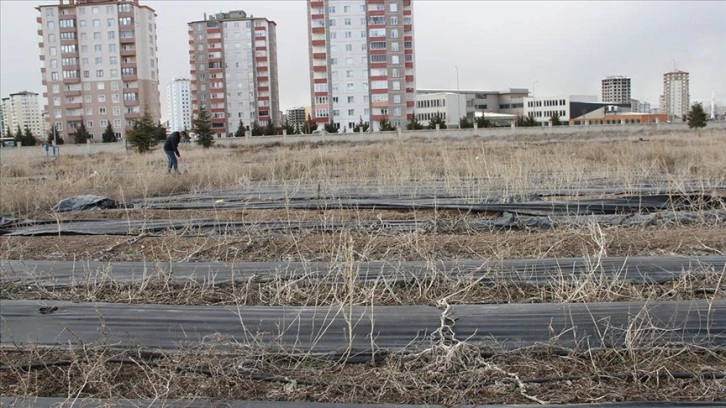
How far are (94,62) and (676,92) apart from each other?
475 ft

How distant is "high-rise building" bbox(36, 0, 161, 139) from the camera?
83.6 m

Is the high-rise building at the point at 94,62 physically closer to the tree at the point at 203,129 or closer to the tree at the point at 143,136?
the tree at the point at 203,129

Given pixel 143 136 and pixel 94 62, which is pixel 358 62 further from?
pixel 143 136

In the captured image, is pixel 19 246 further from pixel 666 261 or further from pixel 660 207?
pixel 660 207

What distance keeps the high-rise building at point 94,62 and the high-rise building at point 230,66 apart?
11.9 metres

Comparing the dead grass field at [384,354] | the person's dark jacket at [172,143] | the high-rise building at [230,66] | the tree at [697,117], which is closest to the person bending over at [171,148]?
the person's dark jacket at [172,143]

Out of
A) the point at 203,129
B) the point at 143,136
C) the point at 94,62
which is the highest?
the point at 94,62

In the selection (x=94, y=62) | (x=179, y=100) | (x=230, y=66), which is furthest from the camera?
(x=179, y=100)

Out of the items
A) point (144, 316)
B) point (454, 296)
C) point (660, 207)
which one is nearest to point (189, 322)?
point (144, 316)

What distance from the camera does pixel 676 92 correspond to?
166500mm

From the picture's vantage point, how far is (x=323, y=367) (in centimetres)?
388

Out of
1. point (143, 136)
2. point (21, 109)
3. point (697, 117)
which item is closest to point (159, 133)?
point (143, 136)

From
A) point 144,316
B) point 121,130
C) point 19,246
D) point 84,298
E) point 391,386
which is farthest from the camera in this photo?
point 121,130

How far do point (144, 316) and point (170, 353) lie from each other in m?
0.73
